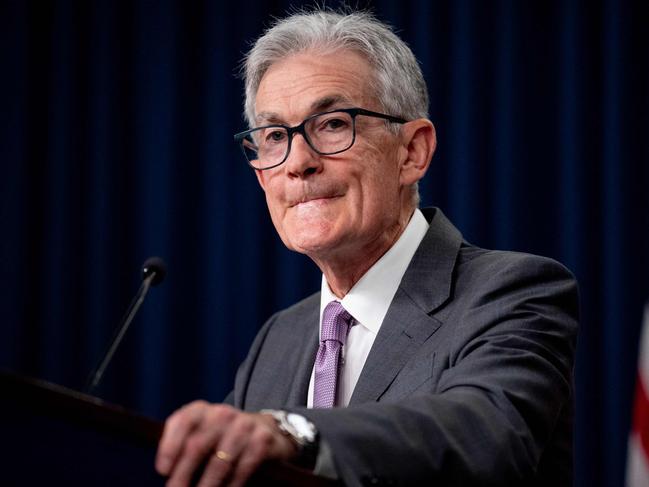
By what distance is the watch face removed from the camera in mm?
950

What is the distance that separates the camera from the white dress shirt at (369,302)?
72.1 inches

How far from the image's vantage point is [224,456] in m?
0.83

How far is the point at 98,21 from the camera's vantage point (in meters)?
3.63

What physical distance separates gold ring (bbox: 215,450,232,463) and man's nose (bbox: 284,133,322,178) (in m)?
1.11

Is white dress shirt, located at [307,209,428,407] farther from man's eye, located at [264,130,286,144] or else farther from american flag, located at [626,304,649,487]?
american flag, located at [626,304,649,487]

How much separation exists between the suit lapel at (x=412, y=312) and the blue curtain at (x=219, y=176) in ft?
4.92

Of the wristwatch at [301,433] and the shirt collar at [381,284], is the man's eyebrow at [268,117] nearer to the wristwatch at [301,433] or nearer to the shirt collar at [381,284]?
the shirt collar at [381,284]

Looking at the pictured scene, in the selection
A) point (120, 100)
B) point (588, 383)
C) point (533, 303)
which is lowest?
point (588, 383)

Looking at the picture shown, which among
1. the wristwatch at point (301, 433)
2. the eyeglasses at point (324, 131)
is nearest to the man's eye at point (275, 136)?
the eyeglasses at point (324, 131)

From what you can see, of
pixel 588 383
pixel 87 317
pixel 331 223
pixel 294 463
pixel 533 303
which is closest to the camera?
pixel 294 463

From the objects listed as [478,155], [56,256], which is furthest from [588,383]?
[56,256]

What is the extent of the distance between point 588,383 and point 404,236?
62.9 inches

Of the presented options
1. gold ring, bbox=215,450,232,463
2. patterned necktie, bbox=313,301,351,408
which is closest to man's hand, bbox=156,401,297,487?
gold ring, bbox=215,450,232,463

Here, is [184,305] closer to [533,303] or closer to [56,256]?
[56,256]
